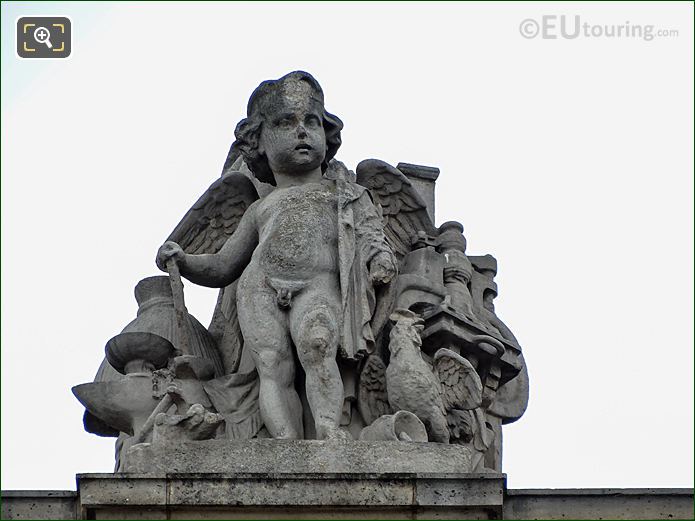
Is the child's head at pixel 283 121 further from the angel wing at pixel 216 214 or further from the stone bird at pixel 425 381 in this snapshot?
the stone bird at pixel 425 381

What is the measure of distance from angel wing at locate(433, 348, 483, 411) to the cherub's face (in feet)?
7.25

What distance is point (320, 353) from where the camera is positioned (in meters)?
19.2

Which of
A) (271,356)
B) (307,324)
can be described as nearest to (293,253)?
(307,324)

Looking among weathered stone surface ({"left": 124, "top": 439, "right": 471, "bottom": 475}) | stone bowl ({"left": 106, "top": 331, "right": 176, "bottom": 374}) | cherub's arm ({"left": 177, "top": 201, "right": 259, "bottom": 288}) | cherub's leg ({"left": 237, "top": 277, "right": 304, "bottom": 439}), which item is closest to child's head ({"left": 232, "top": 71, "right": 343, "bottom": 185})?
cherub's arm ({"left": 177, "top": 201, "right": 259, "bottom": 288})

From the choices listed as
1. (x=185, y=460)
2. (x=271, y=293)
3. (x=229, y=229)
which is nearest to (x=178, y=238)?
(x=229, y=229)

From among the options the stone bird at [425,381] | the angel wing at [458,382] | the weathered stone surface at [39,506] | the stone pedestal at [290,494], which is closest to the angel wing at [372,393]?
the stone bird at [425,381]

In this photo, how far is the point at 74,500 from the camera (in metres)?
18.2

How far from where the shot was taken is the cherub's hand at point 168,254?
20.2 metres

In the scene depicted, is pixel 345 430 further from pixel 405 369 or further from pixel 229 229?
pixel 229 229

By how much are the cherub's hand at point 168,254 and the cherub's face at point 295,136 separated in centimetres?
122

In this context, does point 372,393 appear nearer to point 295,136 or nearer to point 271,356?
point 271,356

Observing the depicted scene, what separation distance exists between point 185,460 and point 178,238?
3.31 meters

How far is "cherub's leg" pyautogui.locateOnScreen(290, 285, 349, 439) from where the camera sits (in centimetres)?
1902

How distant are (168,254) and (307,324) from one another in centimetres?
161
